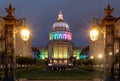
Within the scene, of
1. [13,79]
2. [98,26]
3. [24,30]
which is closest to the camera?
[13,79]

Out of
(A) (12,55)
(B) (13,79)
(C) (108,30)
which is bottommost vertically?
(B) (13,79)

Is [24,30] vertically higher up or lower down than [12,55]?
higher up

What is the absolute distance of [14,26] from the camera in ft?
105

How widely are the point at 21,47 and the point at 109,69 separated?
267 feet

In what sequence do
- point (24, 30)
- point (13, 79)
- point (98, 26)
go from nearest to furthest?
1. point (13, 79)
2. point (24, 30)
3. point (98, 26)

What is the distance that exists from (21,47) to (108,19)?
81.0 meters

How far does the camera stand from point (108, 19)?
31.6 meters

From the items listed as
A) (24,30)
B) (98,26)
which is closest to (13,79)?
(24,30)

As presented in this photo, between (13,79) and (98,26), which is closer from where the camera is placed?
(13,79)

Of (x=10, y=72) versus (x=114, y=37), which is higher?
(x=114, y=37)

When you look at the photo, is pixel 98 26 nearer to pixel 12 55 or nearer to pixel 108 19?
pixel 108 19

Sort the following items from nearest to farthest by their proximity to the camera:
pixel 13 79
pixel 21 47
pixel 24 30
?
pixel 13 79 < pixel 24 30 < pixel 21 47

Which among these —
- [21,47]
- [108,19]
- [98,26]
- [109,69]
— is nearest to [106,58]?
[109,69]

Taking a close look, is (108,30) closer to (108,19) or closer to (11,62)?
(108,19)
